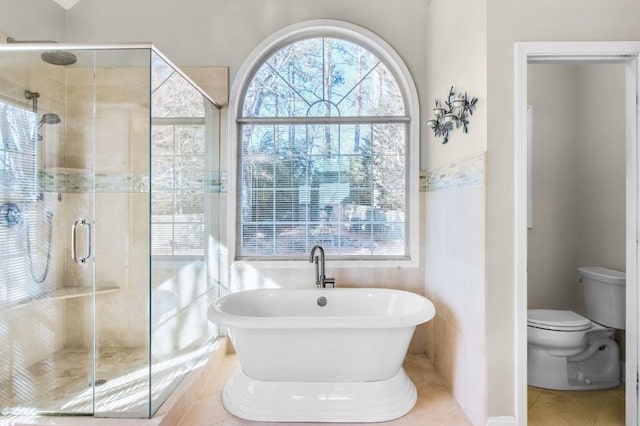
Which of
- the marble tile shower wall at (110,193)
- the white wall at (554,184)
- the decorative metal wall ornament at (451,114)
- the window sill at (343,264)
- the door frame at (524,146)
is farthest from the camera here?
the white wall at (554,184)

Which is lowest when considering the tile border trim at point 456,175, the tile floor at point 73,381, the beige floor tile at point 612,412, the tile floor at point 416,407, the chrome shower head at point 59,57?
the beige floor tile at point 612,412

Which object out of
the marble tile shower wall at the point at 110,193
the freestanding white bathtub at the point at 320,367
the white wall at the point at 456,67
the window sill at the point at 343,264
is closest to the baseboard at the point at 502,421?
the freestanding white bathtub at the point at 320,367

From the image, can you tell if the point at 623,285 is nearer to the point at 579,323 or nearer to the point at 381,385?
the point at 579,323

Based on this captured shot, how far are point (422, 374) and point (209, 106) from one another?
242cm

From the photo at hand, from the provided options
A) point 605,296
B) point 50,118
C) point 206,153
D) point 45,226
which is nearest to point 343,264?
point 206,153

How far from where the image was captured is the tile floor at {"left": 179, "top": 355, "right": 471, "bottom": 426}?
1.92 meters

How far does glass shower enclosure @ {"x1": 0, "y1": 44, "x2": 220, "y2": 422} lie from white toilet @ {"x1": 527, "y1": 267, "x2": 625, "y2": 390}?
2223 mm

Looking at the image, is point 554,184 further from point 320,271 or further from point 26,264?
point 26,264

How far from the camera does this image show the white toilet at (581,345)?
2285 millimetres

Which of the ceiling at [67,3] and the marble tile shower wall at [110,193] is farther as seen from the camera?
the ceiling at [67,3]

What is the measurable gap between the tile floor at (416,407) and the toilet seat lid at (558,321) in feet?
2.41

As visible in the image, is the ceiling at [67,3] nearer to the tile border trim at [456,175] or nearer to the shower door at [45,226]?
the shower door at [45,226]

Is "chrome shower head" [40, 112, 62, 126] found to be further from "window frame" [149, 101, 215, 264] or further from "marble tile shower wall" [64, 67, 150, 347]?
"window frame" [149, 101, 215, 264]

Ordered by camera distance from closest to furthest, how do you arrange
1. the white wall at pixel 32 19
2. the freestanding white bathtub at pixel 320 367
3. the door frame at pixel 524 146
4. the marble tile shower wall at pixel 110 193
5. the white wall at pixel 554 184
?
1. the door frame at pixel 524 146
2. the freestanding white bathtub at pixel 320 367
3. the marble tile shower wall at pixel 110 193
4. the white wall at pixel 32 19
5. the white wall at pixel 554 184
